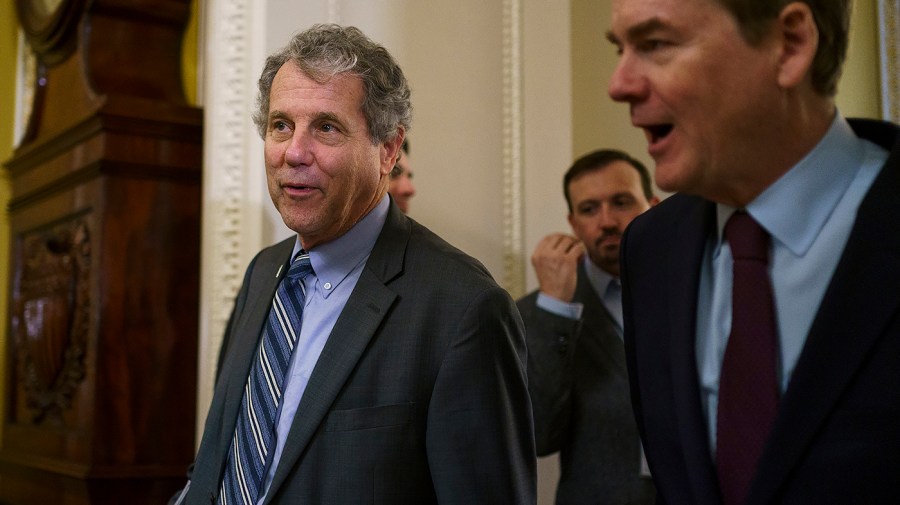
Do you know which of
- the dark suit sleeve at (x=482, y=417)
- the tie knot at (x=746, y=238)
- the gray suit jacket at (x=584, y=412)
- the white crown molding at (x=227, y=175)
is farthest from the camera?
the white crown molding at (x=227, y=175)

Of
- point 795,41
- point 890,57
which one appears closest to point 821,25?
point 795,41

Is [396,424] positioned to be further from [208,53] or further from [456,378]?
[208,53]

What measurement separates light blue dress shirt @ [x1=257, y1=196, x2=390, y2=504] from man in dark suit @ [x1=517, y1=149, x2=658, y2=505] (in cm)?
76

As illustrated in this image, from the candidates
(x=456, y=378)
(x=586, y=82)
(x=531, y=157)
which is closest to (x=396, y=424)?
(x=456, y=378)

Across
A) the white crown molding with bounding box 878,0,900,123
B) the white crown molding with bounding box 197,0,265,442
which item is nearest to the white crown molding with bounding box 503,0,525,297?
the white crown molding with bounding box 197,0,265,442

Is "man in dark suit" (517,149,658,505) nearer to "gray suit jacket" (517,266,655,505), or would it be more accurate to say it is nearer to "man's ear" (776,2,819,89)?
"gray suit jacket" (517,266,655,505)

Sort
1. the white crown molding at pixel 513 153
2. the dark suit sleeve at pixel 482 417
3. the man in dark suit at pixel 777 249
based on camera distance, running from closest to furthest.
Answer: the man in dark suit at pixel 777 249 < the dark suit sleeve at pixel 482 417 < the white crown molding at pixel 513 153

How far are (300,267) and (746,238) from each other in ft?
3.20

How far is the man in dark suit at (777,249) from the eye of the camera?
2.98 ft

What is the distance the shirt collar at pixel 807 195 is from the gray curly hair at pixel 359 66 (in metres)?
0.92

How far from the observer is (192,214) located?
10.3ft

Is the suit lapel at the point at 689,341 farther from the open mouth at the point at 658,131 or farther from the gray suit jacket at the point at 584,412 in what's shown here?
the gray suit jacket at the point at 584,412

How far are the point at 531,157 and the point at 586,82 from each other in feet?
1.35

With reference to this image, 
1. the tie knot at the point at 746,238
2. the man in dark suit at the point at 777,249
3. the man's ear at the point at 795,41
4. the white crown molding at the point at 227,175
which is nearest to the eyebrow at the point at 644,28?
the man in dark suit at the point at 777,249
